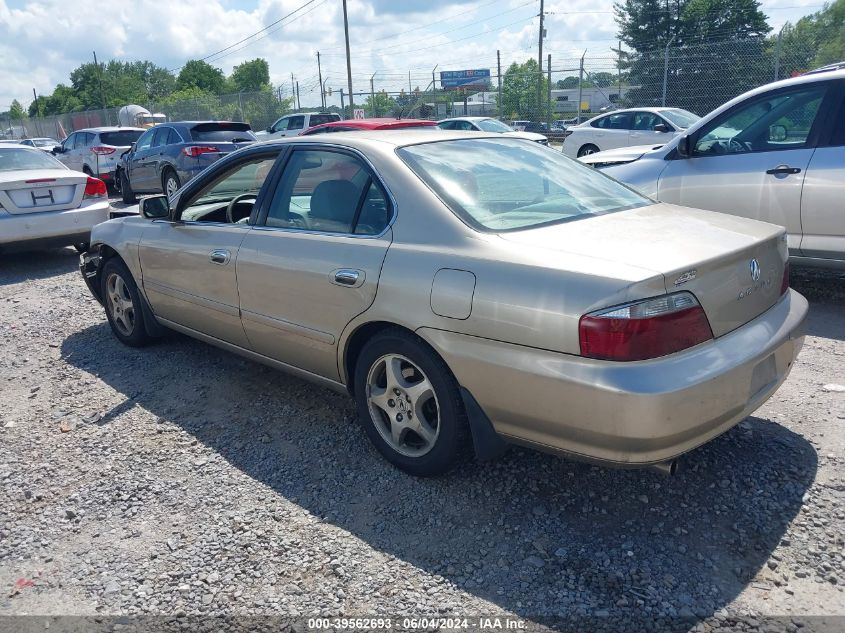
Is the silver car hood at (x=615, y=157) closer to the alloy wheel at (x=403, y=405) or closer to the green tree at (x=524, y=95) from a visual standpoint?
the alloy wheel at (x=403, y=405)

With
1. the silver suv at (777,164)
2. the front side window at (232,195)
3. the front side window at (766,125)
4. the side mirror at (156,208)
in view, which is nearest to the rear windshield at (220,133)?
the front side window at (232,195)

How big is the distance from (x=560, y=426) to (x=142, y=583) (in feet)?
5.65

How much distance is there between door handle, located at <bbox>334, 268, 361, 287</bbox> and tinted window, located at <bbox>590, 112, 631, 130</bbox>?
14.4 m

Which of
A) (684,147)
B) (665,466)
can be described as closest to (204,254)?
(665,466)

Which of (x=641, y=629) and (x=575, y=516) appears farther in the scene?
(x=575, y=516)

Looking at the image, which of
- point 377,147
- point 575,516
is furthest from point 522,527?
point 377,147

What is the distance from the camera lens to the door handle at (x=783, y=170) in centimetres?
527

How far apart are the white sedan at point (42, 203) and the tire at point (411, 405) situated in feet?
21.3

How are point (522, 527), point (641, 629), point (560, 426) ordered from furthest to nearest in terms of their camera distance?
point (522, 527) < point (560, 426) < point (641, 629)

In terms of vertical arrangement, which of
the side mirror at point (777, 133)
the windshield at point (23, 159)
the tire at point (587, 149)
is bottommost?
the tire at point (587, 149)

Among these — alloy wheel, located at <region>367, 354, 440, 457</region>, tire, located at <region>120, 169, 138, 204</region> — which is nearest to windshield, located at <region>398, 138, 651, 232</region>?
alloy wheel, located at <region>367, 354, 440, 457</region>

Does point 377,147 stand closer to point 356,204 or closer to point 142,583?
point 356,204

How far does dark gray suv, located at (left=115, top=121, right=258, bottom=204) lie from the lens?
1308 cm

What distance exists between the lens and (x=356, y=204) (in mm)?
3498
